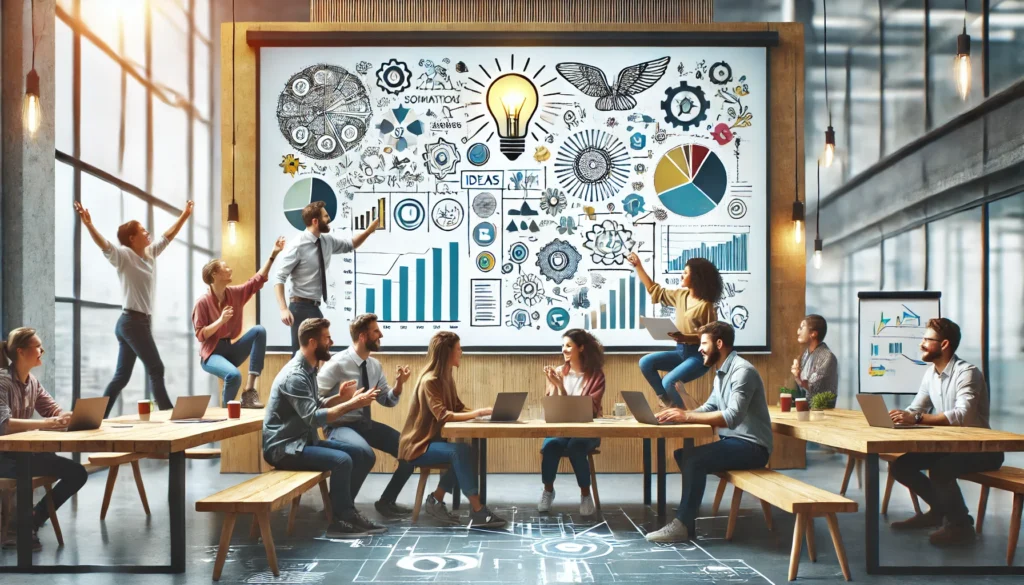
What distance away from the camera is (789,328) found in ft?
27.1

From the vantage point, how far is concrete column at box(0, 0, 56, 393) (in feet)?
21.0

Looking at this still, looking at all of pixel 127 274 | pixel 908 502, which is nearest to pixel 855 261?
pixel 908 502

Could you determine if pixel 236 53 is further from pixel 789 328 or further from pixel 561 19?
pixel 789 328

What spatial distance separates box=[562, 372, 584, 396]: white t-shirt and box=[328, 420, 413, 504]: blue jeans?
129 cm

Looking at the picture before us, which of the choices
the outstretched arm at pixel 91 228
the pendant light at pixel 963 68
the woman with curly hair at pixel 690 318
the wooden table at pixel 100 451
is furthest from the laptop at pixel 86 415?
the pendant light at pixel 963 68

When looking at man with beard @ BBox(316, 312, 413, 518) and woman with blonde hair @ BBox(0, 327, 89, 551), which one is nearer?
woman with blonde hair @ BBox(0, 327, 89, 551)

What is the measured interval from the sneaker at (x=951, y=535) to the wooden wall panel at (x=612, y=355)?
2.94 m

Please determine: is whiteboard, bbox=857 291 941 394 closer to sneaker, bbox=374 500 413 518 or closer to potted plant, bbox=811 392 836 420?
potted plant, bbox=811 392 836 420

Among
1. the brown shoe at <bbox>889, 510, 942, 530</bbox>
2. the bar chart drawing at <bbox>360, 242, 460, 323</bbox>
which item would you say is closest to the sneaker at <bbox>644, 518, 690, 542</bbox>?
the brown shoe at <bbox>889, 510, 942, 530</bbox>

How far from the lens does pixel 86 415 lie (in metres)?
4.74

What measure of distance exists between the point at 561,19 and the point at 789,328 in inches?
146

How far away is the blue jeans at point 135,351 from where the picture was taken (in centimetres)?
664

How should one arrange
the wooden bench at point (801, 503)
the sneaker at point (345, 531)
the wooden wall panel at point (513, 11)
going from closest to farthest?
the wooden bench at point (801, 503) < the sneaker at point (345, 531) < the wooden wall panel at point (513, 11)

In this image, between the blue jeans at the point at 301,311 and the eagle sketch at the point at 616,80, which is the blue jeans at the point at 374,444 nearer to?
the blue jeans at the point at 301,311
